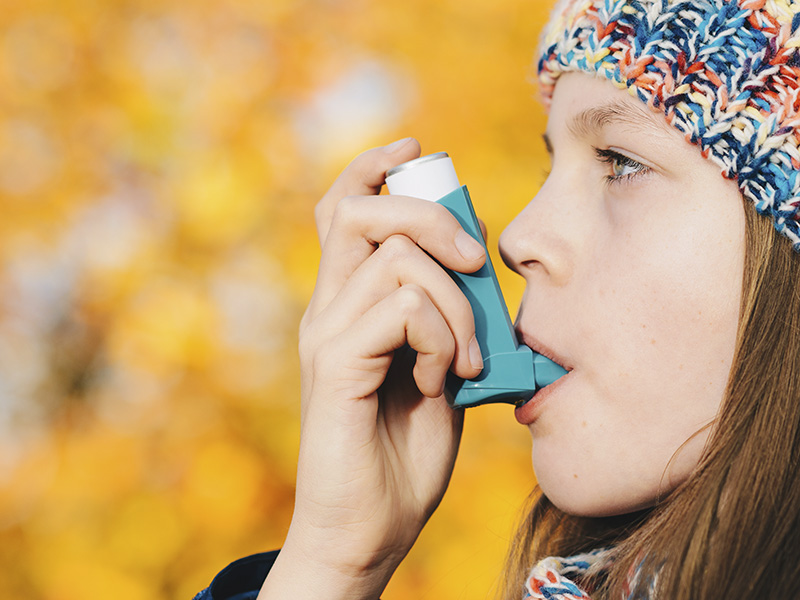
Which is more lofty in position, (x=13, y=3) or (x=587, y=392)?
(x=13, y=3)

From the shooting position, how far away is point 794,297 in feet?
3.24

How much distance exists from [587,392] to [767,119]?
49 cm

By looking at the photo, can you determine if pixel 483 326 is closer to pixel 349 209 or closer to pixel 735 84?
pixel 349 209

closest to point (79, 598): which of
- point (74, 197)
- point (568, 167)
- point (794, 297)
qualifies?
point (74, 197)

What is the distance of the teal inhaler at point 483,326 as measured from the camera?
112 centimetres

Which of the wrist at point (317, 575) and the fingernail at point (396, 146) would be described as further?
the fingernail at point (396, 146)

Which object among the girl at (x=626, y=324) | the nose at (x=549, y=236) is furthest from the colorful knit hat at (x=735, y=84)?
the nose at (x=549, y=236)

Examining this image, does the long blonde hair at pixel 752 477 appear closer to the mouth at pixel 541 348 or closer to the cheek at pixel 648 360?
the cheek at pixel 648 360

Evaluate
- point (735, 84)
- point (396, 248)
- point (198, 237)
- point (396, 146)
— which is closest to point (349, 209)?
→ point (396, 248)

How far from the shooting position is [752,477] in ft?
3.14

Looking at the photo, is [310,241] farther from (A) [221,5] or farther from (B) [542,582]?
(B) [542,582]

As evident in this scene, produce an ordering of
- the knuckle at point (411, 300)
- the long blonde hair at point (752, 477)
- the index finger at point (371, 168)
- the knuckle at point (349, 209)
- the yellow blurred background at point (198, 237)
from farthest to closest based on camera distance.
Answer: the yellow blurred background at point (198, 237)
the index finger at point (371, 168)
the knuckle at point (349, 209)
the knuckle at point (411, 300)
the long blonde hair at point (752, 477)

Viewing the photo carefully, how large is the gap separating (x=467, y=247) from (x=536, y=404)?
31 cm

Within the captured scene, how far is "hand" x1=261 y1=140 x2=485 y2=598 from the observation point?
1.08 meters
